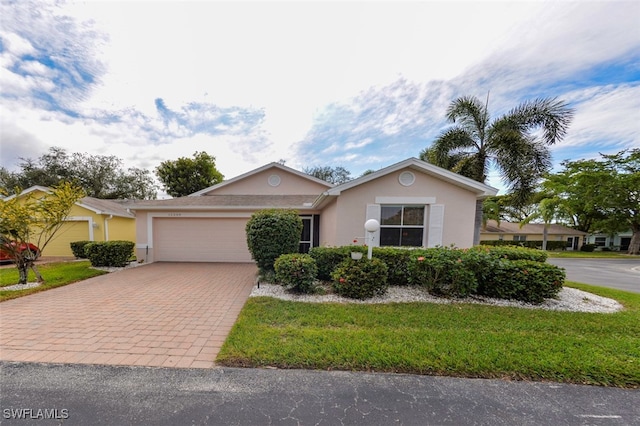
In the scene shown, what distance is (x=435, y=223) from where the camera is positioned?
302 inches

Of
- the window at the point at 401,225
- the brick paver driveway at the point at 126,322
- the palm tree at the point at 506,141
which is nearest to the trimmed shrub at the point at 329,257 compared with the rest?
the window at the point at 401,225

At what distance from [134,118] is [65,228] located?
681cm

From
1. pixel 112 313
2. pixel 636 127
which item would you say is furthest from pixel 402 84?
pixel 636 127

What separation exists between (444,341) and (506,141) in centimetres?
907

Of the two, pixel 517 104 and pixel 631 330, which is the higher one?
pixel 517 104

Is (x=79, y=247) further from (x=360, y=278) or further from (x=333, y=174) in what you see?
(x=333, y=174)

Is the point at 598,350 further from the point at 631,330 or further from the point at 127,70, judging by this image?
the point at 127,70

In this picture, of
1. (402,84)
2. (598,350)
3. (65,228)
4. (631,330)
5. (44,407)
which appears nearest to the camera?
(44,407)

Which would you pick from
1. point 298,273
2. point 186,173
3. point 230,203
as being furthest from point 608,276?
point 186,173

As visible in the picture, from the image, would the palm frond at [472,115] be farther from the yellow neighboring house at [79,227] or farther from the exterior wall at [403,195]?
the yellow neighboring house at [79,227]

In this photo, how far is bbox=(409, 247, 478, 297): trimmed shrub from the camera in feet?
17.8

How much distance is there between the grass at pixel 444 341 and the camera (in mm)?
2822

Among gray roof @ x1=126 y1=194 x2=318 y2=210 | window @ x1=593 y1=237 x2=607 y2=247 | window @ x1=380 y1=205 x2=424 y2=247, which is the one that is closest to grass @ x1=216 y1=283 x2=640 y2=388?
window @ x1=380 y1=205 x2=424 y2=247

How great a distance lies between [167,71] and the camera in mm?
8828
